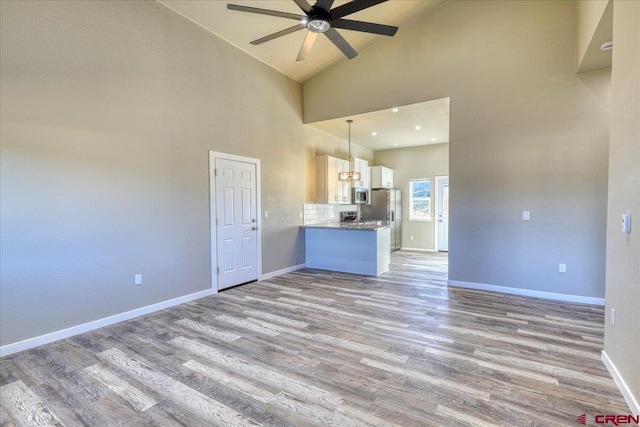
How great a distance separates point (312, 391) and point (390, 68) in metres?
4.92

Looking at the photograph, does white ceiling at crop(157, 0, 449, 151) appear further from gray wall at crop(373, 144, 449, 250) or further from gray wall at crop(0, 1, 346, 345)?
gray wall at crop(373, 144, 449, 250)

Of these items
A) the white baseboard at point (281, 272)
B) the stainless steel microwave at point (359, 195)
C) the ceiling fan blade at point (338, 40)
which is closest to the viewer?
the ceiling fan blade at point (338, 40)

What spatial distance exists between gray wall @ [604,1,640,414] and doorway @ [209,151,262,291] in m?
4.32

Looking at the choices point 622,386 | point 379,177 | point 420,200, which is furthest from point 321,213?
point 622,386

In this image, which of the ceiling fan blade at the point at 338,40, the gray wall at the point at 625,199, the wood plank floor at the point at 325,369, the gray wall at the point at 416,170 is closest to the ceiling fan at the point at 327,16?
the ceiling fan blade at the point at 338,40

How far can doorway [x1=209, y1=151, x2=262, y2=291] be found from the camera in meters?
4.40

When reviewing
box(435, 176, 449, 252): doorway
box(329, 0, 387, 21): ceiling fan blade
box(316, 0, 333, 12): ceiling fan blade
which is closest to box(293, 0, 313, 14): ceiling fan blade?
box(316, 0, 333, 12): ceiling fan blade

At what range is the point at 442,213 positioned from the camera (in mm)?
8266

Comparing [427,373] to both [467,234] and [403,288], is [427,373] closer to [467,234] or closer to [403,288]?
[403,288]

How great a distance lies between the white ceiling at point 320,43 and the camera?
3914mm

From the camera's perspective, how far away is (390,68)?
5.04 meters

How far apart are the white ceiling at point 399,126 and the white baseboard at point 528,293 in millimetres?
2914

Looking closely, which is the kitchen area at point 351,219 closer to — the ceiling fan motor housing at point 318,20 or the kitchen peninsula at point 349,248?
the kitchen peninsula at point 349,248

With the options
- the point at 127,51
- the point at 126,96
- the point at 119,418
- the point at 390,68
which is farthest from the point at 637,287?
the point at 127,51
